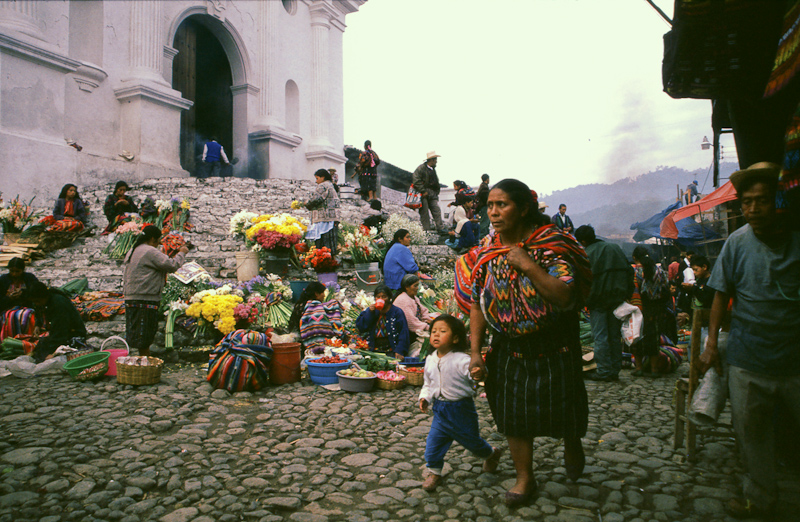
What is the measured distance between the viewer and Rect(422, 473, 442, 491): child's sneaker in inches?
A: 118

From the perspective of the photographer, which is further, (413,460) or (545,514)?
(413,460)

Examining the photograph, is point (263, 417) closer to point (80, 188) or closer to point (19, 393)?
point (19, 393)

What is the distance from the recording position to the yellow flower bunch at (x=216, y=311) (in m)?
6.53

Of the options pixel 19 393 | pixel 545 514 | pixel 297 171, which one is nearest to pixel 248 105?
pixel 297 171

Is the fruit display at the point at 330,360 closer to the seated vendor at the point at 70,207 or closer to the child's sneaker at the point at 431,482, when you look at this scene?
the child's sneaker at the point at 431,482

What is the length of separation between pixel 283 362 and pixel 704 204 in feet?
35.5

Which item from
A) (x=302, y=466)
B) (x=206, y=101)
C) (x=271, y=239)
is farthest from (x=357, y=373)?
(x=206, y=101)

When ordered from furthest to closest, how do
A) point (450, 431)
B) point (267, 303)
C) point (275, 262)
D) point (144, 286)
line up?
point (275, 262), point (267, 303), point (144, 286), point (450, 431)

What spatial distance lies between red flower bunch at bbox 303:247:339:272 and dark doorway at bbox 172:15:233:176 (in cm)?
1228

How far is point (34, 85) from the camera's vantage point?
39.6ft

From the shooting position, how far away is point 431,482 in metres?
3.02

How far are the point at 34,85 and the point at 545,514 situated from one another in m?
14.9

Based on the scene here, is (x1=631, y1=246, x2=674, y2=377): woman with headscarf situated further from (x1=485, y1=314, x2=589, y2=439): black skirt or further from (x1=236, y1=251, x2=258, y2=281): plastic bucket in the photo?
(x1=236, y1=251, x2=258, y2=281): plastic bucket

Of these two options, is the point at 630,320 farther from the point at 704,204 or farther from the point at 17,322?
the point at 17,322
